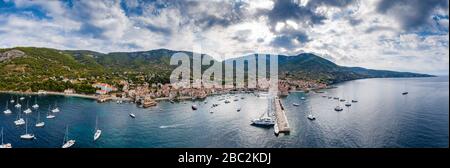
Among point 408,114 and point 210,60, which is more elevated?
point 210,60

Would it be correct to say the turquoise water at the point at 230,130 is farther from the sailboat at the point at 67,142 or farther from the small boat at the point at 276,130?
the small boat at the point at 276,130

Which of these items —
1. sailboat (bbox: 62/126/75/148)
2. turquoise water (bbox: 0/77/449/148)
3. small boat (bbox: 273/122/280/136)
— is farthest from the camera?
small boat (bbox: 273/122/280/136)

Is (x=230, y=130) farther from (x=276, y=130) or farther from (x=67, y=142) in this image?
(x=67, y=142)

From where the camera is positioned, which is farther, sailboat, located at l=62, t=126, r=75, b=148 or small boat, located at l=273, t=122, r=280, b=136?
small boat, located at l=273, t=122, r=280, b=136

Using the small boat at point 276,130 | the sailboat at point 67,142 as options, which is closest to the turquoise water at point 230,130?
the sailboat at point 67,142

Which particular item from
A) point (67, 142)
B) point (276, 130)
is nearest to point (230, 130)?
point (276, 130)

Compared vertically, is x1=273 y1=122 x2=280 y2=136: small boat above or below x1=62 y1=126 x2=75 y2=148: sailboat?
above

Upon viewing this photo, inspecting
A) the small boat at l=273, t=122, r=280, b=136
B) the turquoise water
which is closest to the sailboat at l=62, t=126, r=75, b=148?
the turquoise water

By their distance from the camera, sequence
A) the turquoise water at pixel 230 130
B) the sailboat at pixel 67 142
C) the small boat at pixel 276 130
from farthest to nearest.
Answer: the small boat at pixel 276 130 < the turquoise water at pixel 230 130 < the sailboat at pixel 67 142

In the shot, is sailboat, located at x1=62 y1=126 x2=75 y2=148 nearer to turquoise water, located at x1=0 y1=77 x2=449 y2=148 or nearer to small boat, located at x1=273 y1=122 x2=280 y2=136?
turquoise water, located at x1=0 y1=77 x2=449 y2=148
